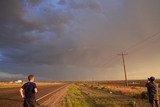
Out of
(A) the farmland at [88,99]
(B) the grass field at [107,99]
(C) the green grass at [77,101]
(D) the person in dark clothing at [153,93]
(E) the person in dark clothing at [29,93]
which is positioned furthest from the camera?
(A) the farmland at [88,99]

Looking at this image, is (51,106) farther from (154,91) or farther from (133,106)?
(154,91)

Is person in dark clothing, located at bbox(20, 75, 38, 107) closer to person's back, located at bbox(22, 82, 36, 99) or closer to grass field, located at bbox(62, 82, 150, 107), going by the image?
person's back, located at bbox(22, 82, 36, 99)

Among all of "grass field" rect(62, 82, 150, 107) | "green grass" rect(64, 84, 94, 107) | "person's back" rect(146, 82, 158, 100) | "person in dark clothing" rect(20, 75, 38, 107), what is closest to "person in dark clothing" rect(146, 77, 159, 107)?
"person's back" rect(146, 82, 158, 100)

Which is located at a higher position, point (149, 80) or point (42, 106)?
point (149, 80)

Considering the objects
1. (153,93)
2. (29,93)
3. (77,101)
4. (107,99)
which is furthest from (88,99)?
(29,93)

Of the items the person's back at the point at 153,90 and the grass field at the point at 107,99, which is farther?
the grass field at the point at 107,99

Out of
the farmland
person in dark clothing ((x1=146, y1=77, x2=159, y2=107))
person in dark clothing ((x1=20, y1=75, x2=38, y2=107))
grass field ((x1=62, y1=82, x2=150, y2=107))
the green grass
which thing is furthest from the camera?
the farmland

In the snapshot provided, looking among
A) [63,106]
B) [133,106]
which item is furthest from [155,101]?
[63,106]

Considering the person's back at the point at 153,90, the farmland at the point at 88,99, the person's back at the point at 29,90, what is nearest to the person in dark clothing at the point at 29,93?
the person's back at the point at 29,90

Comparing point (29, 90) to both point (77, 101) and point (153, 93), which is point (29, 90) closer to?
point (153, 93)

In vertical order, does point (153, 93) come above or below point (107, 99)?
above

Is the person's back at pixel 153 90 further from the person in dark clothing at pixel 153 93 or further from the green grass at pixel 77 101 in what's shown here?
the green grass at pixel 77 101

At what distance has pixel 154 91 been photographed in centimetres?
1514

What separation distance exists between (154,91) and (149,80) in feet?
2.24
